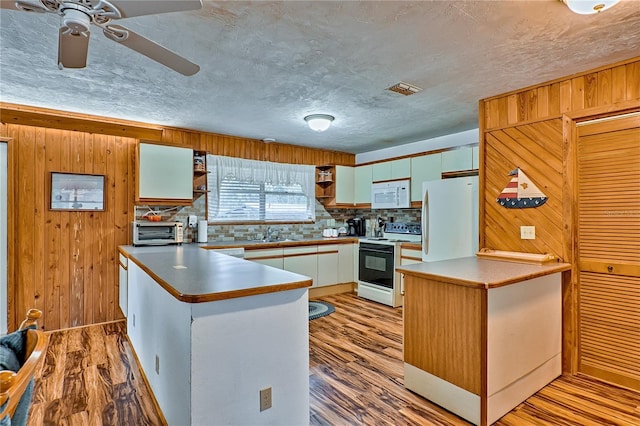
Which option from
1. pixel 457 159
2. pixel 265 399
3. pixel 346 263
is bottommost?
pixel 265 399

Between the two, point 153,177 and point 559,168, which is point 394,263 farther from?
point 153,177

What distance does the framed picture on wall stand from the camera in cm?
362

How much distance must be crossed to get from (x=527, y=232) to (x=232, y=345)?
261 centimetres

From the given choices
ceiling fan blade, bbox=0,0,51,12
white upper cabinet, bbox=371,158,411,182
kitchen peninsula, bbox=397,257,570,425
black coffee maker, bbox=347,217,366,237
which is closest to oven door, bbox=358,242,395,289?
black coffee maker, bbox=347,217,366,237

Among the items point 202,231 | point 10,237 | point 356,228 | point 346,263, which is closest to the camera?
point 10,237

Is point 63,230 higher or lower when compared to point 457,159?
lower

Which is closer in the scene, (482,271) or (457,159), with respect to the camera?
(482,271)

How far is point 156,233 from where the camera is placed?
3863 millimetres

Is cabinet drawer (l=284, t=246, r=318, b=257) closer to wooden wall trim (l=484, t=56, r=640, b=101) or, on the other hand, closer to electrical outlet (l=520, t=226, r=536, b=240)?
electrical outlet (l=520, t=226, r=536, b=240)

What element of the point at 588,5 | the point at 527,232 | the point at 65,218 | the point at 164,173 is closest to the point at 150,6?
the point at 588,5

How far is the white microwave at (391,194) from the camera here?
482cm

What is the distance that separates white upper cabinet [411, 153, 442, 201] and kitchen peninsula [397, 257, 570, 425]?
6.86ft

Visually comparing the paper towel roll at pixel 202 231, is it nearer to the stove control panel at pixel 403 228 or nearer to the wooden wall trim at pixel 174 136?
the wooden wall trim at pixel 174 136

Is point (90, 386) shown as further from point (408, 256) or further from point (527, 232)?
point (527, 232)
